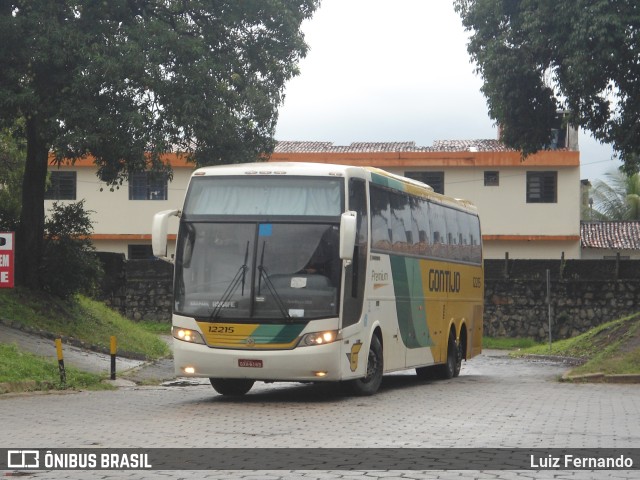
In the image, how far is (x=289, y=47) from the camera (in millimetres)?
26797

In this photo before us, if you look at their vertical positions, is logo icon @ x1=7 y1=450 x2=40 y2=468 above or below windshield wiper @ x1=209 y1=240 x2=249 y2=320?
below

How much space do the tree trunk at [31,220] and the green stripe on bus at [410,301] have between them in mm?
10448

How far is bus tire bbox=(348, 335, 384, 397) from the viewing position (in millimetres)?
17719

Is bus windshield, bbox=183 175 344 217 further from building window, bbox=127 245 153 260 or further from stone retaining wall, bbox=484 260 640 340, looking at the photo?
building window, bbox=127 245 153 260

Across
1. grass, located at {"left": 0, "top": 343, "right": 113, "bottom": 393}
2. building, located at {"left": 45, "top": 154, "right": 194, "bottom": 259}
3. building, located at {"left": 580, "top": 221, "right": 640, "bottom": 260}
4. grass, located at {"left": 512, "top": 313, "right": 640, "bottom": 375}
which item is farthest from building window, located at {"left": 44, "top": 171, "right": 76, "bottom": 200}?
grass, located at {"left": 0, "top": 343, "right": 113, "bottom": 393}

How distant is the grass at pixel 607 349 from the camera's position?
21469 millimetres

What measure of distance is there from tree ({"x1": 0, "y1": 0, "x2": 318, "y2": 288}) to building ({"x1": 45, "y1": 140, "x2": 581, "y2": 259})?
27.6m

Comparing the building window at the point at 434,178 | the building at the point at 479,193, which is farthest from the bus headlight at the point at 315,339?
the building window at the point at 434,178

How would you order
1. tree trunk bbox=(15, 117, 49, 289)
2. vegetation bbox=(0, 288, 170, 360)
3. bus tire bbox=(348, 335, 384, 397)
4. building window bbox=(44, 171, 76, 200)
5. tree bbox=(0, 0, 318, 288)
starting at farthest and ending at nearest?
building window bbox=(44, 171, 76, 200)
tree trunk bbox=(15, 117, 49, 289)
vegetation bbox=(0, 288, 170, 360)
tree bbox=(0, 0, 318, 288)
bus tire bbox=(348, 335, 384, 397)

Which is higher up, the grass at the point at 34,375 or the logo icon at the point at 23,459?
the logo icon at the point at 23,459

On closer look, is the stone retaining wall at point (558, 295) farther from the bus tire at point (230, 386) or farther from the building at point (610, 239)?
the bus tire at point (230, 386)

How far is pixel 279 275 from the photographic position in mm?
16453

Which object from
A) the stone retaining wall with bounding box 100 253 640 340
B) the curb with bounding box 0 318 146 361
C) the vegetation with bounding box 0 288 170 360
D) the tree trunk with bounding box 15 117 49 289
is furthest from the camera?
the stone retaining wall with bounding box 100 253 640 340

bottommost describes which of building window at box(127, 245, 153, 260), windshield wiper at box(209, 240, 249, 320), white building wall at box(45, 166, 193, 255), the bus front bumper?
the bus front bumper
